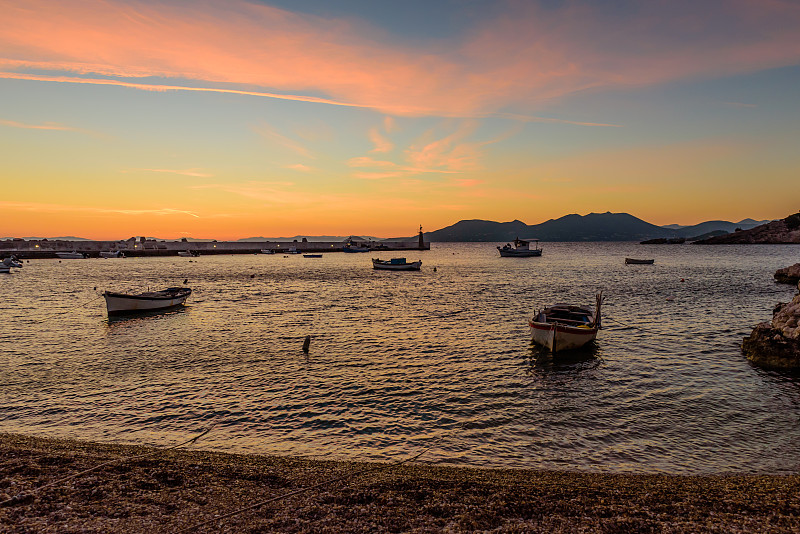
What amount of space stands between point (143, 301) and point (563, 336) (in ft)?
133

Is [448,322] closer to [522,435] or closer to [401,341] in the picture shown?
[401,341]

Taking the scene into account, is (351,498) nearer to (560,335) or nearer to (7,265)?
(560,335)

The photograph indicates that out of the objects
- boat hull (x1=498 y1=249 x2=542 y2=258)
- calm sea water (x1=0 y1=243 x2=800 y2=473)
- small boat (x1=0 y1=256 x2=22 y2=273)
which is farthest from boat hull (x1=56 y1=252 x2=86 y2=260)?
boat hull (x1=498 y1=249 x2=542 y2=258)

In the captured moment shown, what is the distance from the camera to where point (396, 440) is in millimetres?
14117

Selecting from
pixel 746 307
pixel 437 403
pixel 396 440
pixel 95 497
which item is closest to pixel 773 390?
pixel 437 403

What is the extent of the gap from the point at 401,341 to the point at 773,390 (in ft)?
66.8

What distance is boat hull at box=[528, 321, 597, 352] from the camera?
A: 24.6 meters

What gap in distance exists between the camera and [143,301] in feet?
135

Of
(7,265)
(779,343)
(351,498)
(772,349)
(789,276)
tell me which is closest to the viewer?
(351,498)

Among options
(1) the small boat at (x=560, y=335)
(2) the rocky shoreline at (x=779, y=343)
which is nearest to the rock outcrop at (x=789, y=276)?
(2) the rocky shoreline at (x=779, y=343)

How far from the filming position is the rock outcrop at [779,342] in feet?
69.0

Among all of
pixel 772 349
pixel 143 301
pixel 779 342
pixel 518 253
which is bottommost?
pixel 772 349

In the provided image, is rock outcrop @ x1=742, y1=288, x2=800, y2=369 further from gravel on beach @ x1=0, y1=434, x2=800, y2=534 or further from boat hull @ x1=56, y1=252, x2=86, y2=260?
boat hull @ x1=56, y1=252, x2=86, y2=260

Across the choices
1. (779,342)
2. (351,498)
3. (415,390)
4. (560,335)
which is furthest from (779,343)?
(351,498)
